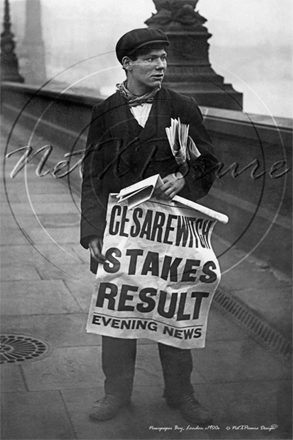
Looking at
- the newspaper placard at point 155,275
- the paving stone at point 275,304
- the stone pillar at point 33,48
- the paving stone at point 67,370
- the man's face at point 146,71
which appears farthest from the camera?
the paving stone at point 275,304

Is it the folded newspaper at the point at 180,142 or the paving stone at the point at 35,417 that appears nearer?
the folded newspaper at the point at 180,142

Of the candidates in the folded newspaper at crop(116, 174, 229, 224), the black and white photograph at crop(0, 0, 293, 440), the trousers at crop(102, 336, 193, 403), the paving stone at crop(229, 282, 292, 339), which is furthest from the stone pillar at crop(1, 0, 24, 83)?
the paving stone at crop(229, 282, 292, 339)

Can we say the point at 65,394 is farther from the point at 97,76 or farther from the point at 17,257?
the point at 97,76

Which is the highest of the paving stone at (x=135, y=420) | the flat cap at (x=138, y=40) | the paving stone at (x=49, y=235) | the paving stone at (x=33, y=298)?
the flat cap at (x=138, y=40)

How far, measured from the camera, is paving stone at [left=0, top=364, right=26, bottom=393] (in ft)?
15.8

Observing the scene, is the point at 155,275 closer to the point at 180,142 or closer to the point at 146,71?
the point at 180,142

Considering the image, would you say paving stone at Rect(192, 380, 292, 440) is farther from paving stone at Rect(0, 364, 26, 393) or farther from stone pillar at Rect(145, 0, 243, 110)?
stone pillar at Rect(145, 0, 243, 110)

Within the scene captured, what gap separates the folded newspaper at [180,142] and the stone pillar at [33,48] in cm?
73

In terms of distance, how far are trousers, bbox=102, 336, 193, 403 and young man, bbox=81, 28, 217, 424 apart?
0.47 metres

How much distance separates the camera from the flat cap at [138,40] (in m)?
4.44

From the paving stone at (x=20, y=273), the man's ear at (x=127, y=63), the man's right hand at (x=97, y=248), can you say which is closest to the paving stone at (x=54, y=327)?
the paving stone at (x=20, y=273)

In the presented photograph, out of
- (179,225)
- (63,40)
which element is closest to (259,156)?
(179,225)

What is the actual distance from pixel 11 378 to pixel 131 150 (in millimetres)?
1340

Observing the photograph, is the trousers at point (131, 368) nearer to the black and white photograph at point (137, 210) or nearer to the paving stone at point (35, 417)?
the black and white photograph at point (137, 210)
